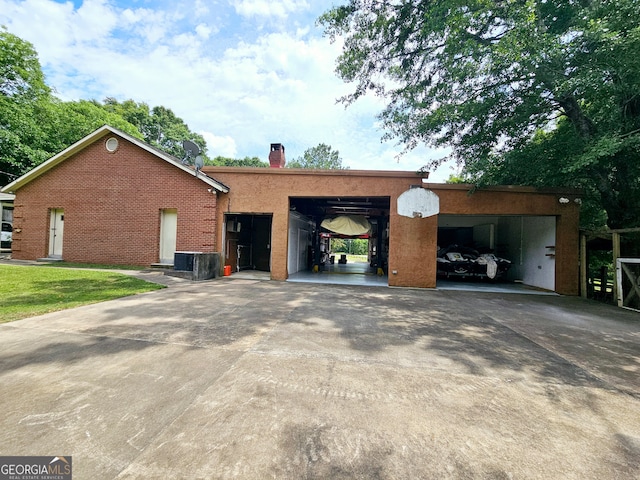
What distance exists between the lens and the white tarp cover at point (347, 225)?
13398 mm

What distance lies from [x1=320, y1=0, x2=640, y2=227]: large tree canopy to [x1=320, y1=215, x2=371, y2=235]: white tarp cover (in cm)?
431

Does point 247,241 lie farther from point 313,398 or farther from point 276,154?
point 313,398

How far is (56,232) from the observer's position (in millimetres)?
12055

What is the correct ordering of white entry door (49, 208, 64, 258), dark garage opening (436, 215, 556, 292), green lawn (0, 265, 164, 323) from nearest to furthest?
1. green lawn (0, 265, 164, 323)
2. dark garage opening (436, 215, 556, 292)
3. white entry door (49, 208, 64, 258)

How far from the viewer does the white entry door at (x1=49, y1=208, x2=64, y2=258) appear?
472 inches

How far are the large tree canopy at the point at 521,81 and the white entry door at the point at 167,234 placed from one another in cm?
914

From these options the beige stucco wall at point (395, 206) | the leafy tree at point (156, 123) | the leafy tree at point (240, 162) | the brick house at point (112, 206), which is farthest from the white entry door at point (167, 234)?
the leafy tree at point (240, 162)

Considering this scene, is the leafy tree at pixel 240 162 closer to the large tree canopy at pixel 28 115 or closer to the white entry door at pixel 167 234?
the large tree canopy at pixel 28 115

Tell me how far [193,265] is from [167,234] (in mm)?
2865

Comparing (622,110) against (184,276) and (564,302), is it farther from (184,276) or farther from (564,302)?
(184,276)

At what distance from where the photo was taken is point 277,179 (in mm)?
10438
